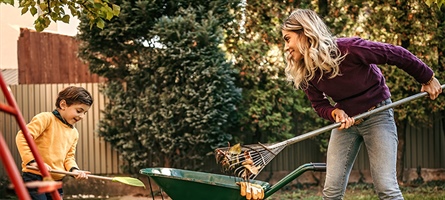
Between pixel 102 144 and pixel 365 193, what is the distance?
3.22m

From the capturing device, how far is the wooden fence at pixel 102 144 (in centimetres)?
809

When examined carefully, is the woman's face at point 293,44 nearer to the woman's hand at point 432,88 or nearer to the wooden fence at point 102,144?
the woman's hand at point 432,88

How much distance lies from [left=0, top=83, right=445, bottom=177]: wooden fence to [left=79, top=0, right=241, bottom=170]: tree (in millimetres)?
450

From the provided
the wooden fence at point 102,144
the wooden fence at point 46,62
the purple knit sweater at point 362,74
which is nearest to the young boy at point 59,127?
the purple knit sweater at point 362,74

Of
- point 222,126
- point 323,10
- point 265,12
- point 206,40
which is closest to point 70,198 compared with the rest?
point 222,126

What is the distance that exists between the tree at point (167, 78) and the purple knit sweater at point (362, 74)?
3.56m

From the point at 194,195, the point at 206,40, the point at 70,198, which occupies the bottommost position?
the point at 70,198

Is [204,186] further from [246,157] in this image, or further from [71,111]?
[71,111]

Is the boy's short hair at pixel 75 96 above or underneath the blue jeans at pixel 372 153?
above

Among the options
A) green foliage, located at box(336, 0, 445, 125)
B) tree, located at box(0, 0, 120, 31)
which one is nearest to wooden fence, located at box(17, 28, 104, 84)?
green foliage, located at box(336, 0, 445, 125)

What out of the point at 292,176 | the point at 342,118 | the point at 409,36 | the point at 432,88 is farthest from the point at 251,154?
the point at 409,36

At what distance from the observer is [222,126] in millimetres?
7348

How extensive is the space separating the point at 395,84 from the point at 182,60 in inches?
96.3

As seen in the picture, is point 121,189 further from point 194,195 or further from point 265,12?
point 194,195
